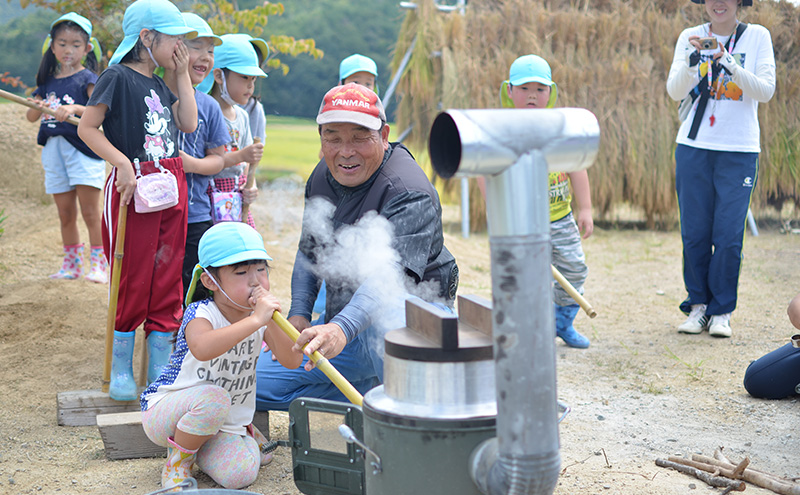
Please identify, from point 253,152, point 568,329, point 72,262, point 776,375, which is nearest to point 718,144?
point 568,329

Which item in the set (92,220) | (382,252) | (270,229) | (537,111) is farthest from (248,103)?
(270,229)

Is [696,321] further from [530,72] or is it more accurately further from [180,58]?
[180,58]

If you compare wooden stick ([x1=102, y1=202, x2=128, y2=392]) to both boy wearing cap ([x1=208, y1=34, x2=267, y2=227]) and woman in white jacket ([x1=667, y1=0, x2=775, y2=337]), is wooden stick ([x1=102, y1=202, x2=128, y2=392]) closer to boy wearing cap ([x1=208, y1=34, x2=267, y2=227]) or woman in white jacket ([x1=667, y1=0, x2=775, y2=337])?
boy wearing cap ([x1=208, y1=34, x2=267, y2=227])

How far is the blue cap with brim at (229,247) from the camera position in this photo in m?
2.45

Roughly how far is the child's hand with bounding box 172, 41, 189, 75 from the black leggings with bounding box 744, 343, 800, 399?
2.87 meters

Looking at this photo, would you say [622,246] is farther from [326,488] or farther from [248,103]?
[326,488]

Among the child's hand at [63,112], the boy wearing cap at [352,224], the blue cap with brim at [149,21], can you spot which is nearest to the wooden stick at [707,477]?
the boy wearing cap at [352,224]

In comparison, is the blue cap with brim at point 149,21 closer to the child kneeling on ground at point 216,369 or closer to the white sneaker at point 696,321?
the child kneeling on ground at point 216,369

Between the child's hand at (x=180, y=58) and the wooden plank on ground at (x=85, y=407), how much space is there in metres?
1.42

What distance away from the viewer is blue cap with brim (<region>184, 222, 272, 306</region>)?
2445 mm

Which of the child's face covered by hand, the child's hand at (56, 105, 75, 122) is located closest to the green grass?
the child's hand at (56, 105, 75, 122)

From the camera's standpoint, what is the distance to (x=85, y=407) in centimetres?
316

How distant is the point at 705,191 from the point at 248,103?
277 centimetres

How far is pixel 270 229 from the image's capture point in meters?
7.85
